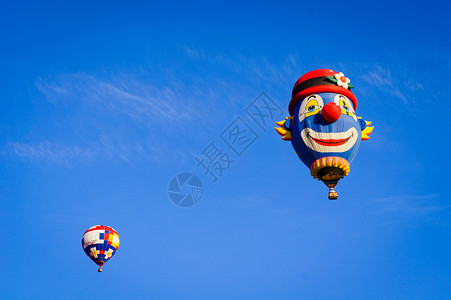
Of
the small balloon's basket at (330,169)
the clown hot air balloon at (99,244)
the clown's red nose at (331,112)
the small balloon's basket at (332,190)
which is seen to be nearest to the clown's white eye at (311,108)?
the clown's red nose at (331,112)

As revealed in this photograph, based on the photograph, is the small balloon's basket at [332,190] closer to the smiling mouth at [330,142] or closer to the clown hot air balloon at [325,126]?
the clown hot air balloon at [325,126]

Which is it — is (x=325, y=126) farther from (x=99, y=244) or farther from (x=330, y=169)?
(x=99, y=244)

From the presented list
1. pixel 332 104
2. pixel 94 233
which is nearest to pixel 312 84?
pixel 332 104

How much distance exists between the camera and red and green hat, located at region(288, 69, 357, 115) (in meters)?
30.5

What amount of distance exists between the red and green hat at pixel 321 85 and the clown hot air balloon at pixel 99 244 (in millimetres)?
17660

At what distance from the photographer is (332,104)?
29.3 metres

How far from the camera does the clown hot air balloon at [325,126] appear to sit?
2947 cm

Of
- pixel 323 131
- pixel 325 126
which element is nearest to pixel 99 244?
pixel 323 131

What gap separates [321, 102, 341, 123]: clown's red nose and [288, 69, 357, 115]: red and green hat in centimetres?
144

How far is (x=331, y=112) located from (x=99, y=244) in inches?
796

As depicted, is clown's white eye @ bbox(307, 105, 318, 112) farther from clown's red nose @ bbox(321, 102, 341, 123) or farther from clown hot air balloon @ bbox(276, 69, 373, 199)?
clown's red nose @ bbox(321, 102, 341, 123)

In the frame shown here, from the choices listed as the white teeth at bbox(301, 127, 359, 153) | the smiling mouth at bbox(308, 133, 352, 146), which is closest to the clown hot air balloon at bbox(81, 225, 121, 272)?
the white teeth at bbox(301, 127, 359, 153)

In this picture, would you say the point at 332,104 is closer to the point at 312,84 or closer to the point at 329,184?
the point at 312,84

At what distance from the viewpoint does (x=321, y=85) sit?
1201 inches
